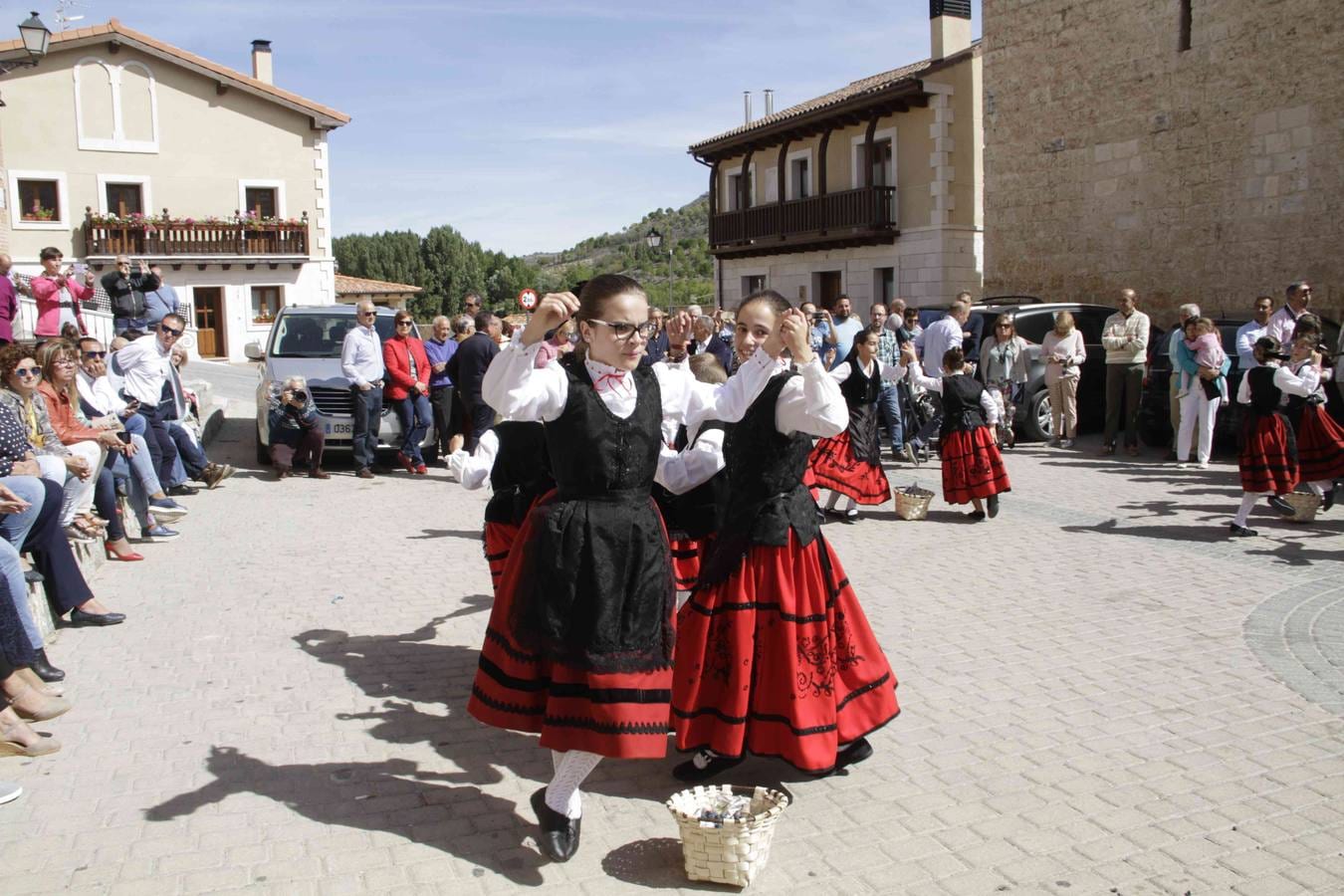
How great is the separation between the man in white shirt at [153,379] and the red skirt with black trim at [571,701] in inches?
279

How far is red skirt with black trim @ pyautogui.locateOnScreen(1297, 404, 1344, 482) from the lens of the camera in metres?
9.11

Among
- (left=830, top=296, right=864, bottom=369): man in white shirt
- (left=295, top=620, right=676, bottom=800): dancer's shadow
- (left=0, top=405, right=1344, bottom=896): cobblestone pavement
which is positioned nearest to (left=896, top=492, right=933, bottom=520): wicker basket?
(left=0, top=405, right=1344, bottom=896): cobblestone pavement

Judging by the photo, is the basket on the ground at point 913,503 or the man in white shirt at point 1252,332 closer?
the basket on the ground at point 913,503

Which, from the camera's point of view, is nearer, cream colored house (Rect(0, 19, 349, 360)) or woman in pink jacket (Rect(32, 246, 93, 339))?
woman in pink jacket (Rect(32, 246, 93, 339))

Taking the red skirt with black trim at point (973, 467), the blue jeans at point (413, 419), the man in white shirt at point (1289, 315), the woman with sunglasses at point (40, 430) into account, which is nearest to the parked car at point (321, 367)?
the blue jeans at point (413, 419)

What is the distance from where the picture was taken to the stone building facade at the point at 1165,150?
1677 cm

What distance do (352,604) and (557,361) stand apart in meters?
3.96

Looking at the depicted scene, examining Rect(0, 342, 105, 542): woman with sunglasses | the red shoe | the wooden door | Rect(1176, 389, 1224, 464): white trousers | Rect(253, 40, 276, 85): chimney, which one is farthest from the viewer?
Rect(253, 40, 276, 85): chimney

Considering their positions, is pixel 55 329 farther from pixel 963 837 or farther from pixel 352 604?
pixel 963 837

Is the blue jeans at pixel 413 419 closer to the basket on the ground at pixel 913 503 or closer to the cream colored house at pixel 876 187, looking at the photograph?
the basket on the ground at pixel 913 503

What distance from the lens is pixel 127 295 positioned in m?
14.8

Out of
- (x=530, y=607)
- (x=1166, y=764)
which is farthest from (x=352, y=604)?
(x=1166, y=764)

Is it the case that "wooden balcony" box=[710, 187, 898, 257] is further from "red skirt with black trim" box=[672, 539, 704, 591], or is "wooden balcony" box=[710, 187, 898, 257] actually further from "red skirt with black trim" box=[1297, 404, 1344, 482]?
"red skirt with black trim" box=[672, 539, 704, 591]

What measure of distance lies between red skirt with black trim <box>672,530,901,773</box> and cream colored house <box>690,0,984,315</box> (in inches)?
883
